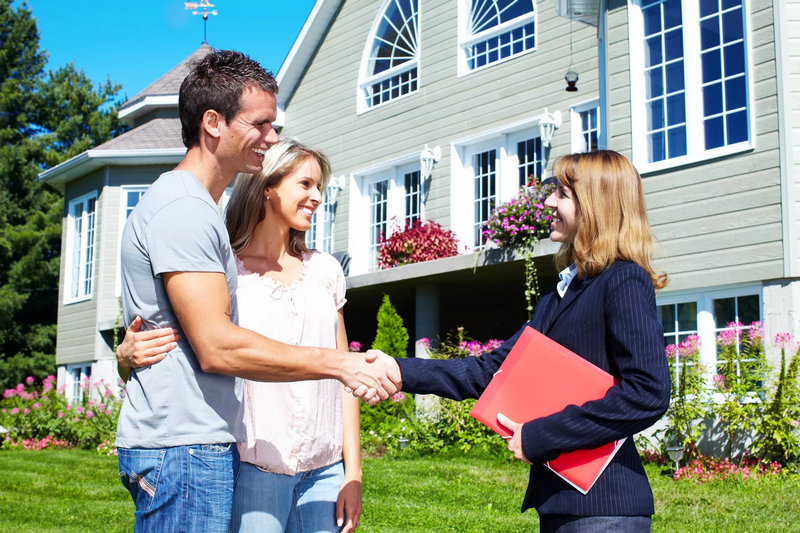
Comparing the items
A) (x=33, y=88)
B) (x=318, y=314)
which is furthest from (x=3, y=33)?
(x=318, y=314)

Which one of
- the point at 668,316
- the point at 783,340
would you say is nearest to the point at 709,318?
the point at 668,316

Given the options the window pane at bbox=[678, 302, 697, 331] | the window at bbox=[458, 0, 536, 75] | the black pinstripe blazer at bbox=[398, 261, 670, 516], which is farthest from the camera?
the window at bbox=[458, 0, 536, 75]

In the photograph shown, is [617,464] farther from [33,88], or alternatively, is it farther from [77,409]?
[33,88]

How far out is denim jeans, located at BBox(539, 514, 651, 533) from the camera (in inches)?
84.8

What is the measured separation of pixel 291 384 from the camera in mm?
2572

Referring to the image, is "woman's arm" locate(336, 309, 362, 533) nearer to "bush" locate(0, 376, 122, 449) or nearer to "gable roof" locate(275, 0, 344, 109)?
"bush" locate(0, 376, 122, 449)

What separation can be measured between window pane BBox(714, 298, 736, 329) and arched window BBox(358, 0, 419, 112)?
6.99 metres

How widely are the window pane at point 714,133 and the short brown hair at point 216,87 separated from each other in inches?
273

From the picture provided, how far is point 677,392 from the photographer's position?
7551mm

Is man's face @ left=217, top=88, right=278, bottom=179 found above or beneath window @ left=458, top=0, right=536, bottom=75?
beneath

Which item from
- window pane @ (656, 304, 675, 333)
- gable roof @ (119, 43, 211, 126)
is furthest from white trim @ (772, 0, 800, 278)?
gable roof @ (119, 43, 211, 126)

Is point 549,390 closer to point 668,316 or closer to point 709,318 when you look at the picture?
point 709,318

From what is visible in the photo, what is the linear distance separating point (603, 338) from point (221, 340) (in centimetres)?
108

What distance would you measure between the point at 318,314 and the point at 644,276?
1101 mm
